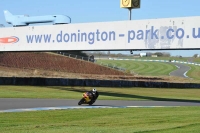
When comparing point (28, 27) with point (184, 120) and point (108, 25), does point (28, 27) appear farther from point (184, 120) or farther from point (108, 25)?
point (184, 120)

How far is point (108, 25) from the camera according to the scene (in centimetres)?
2861

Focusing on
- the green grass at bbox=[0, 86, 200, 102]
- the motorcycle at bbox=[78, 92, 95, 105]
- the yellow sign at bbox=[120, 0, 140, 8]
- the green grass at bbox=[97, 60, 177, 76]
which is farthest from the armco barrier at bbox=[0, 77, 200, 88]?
the green grass at bbox=[97, 60, 177, 76]

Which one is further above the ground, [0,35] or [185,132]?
[0,35]

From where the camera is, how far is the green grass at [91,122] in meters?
13.5

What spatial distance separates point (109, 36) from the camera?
28.5 metres

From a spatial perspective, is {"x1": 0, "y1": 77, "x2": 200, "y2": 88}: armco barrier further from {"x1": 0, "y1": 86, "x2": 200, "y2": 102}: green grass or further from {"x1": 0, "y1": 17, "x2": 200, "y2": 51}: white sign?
{"x1": 0, "y1": 17, "x2": 200, "y2": 51}: white sign

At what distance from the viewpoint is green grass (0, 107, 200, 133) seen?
44.4ft

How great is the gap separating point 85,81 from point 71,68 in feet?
89.6

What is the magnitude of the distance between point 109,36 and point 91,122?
1303cm

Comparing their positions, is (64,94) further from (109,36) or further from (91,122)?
(91,122)

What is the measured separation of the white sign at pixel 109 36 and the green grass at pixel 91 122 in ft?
23.9

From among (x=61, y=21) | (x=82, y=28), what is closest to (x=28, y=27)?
(x=61, y=21)

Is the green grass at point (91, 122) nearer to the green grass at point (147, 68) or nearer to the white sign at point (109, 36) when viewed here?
the white sign at point (109, 36)

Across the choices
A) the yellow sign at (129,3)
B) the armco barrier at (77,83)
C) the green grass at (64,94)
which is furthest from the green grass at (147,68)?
the yellow sign at (129,3)
